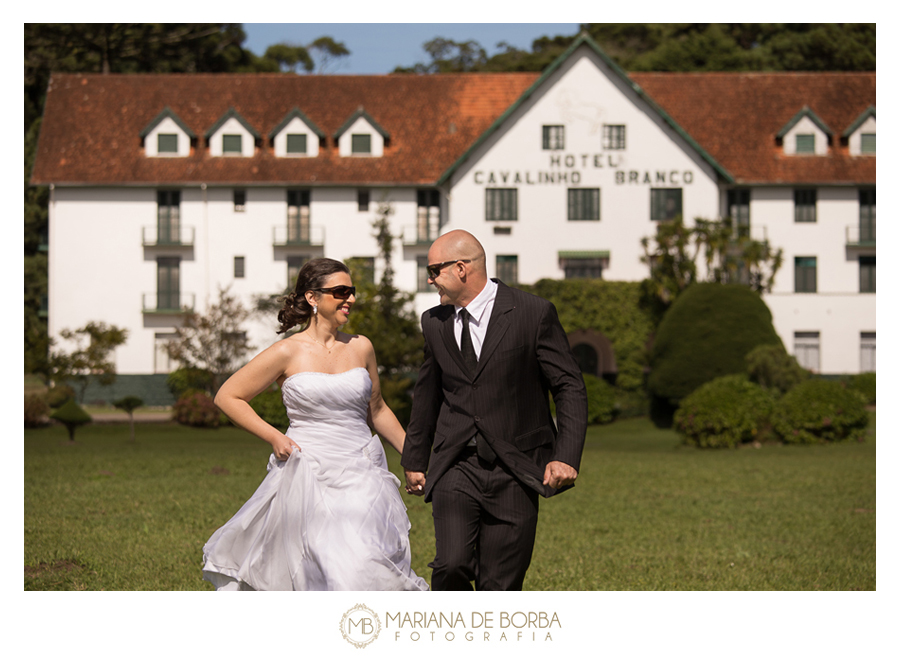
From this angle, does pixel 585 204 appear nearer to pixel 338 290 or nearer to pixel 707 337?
pixel 707 337

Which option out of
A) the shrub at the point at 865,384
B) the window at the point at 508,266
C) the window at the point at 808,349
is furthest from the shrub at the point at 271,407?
the window at the point at 808,349

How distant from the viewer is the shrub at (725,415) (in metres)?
25.4

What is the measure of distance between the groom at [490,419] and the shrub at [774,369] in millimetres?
24528

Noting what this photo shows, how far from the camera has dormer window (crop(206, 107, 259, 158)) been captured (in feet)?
142

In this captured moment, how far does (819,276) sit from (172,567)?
3796 centimetres

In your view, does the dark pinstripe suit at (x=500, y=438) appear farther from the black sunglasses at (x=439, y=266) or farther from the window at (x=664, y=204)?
the window at (x=664, y=204)

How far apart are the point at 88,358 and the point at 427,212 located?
49.9 ft

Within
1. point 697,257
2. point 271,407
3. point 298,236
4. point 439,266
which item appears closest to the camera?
point 439,266

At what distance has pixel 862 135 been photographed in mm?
42781

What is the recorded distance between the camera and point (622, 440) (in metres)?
30.5

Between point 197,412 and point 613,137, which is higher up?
point 613,137

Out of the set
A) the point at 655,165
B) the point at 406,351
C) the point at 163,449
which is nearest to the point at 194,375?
the point at 406,351

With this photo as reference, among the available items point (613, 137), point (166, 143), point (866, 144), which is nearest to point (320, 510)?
point (613, 137)
